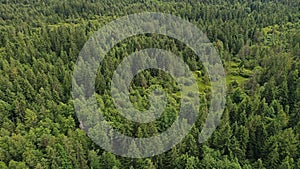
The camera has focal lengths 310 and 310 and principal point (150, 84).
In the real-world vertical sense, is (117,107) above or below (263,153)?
above

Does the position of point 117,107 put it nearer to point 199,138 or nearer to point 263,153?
point 199,138

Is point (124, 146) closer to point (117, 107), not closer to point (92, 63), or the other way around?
point (117, 107)

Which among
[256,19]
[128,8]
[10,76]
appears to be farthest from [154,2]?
[10,76]

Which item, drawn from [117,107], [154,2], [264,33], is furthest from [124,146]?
[154,2]

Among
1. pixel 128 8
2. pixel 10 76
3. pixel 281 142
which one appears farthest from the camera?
pixel 128 8

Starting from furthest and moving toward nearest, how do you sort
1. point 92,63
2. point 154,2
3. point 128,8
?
point 154,2
point 128,8
point 92,63

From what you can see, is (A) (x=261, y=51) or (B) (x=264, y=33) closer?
(A) (x=261, y=51)
